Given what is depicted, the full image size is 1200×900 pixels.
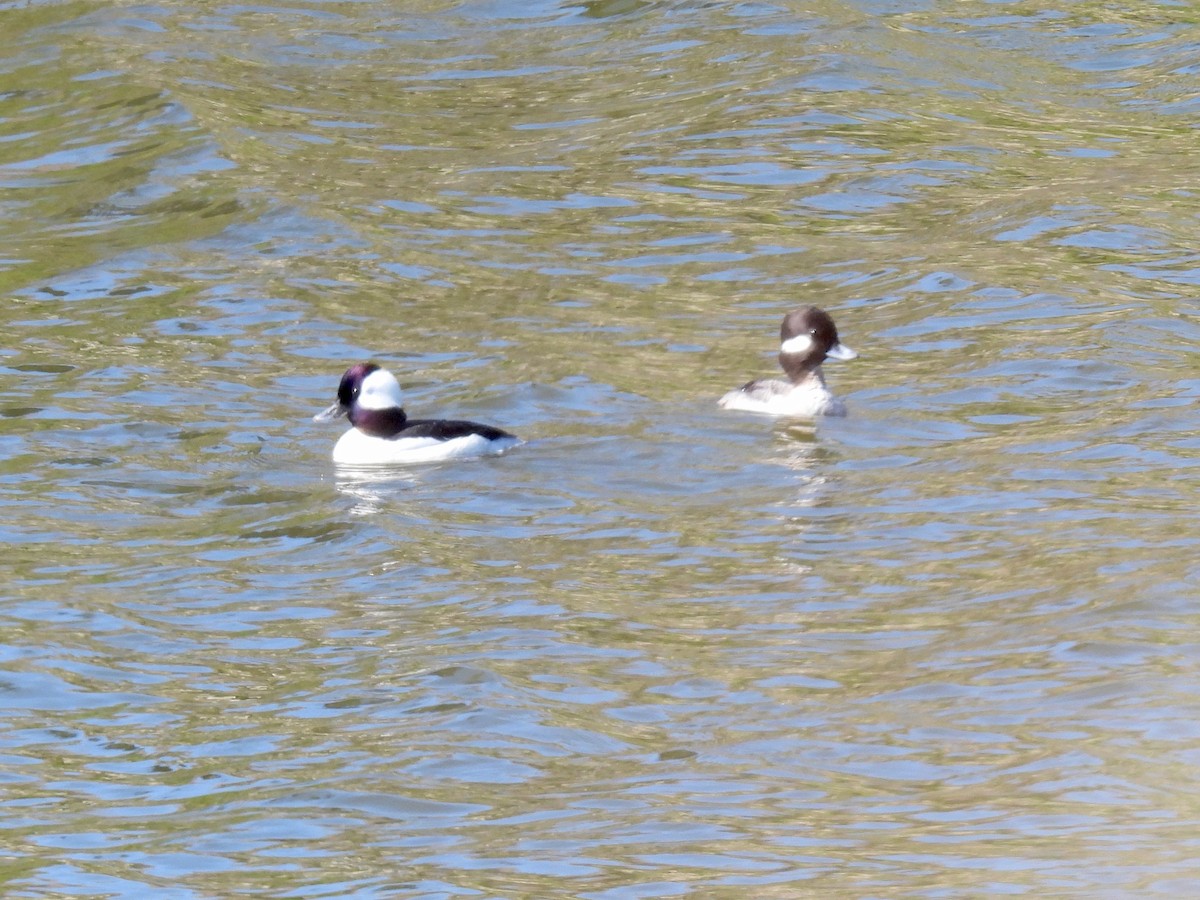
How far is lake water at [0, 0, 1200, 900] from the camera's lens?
701 cm

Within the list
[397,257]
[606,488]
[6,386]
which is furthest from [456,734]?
[397,257]

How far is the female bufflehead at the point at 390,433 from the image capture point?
11961mm

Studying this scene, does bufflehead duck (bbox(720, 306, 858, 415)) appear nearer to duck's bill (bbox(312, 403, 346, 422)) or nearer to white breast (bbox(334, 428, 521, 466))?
white breast (bbox(334, 428, 521, 466))

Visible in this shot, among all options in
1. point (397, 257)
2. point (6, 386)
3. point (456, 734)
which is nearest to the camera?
point (456, 734)

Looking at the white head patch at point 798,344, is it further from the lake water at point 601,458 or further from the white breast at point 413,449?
the white breast at point 413,449

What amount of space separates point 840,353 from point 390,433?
2771 mm

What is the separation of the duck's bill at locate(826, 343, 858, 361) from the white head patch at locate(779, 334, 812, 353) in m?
0.19

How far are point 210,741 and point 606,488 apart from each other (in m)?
3.76

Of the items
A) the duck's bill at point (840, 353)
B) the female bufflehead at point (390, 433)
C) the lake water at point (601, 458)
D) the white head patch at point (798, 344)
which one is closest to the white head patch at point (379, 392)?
the female bufflehead at point (390, 433)

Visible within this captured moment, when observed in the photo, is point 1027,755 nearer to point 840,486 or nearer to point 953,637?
point 953,637

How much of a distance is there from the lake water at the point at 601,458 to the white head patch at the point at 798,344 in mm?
483

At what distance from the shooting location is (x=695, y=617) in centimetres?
904

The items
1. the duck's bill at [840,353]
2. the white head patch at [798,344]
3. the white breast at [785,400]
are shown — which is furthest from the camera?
the duck's bill at [840,353]

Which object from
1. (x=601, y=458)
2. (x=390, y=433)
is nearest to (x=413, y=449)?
(x=390, y=433)
